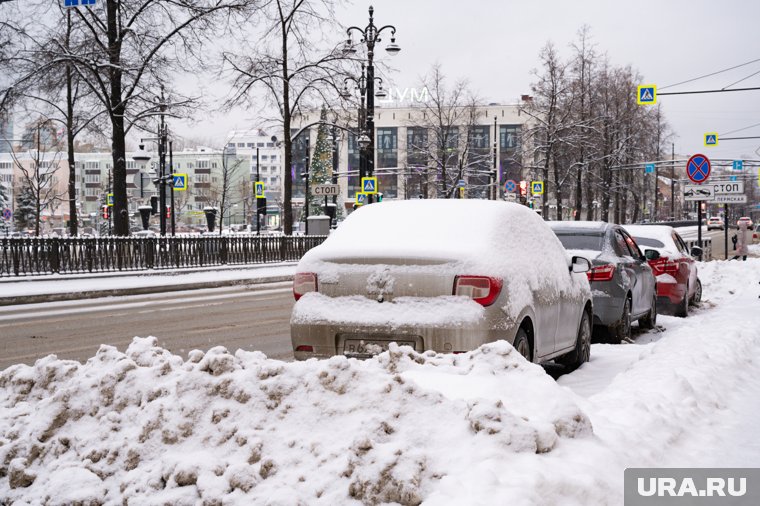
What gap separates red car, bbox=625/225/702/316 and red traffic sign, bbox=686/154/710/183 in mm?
7078

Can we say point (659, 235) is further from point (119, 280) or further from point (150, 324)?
point (119, 280)

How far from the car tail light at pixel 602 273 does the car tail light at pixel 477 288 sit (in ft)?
14.9

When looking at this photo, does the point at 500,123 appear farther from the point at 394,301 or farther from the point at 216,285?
the point at 394,301

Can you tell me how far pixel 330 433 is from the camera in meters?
3.86

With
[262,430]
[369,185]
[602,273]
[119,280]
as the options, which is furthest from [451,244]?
[369,185]

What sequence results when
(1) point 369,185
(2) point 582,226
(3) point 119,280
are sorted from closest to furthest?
(2) point 582,226 < (3) point 119,280 < (1) point 369,185

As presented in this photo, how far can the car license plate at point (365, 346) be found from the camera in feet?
18.9

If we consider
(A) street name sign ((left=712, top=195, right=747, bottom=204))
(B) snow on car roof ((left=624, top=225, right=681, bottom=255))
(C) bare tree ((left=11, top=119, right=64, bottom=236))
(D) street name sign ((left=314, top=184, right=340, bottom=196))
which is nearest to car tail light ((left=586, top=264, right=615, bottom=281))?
(B) snow on car roof ((left=624, top=225, right=681, bottom=255))

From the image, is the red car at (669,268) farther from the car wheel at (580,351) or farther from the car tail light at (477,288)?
the car tail light at (477,288)

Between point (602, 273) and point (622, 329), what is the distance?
2.66ft

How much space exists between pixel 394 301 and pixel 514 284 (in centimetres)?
89

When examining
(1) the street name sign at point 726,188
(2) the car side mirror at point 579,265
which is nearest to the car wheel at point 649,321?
(2) the car side mirror at point 579,265

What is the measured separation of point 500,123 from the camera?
413 feet

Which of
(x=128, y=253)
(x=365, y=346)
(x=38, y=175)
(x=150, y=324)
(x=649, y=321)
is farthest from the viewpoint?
(x=38, y=175)
